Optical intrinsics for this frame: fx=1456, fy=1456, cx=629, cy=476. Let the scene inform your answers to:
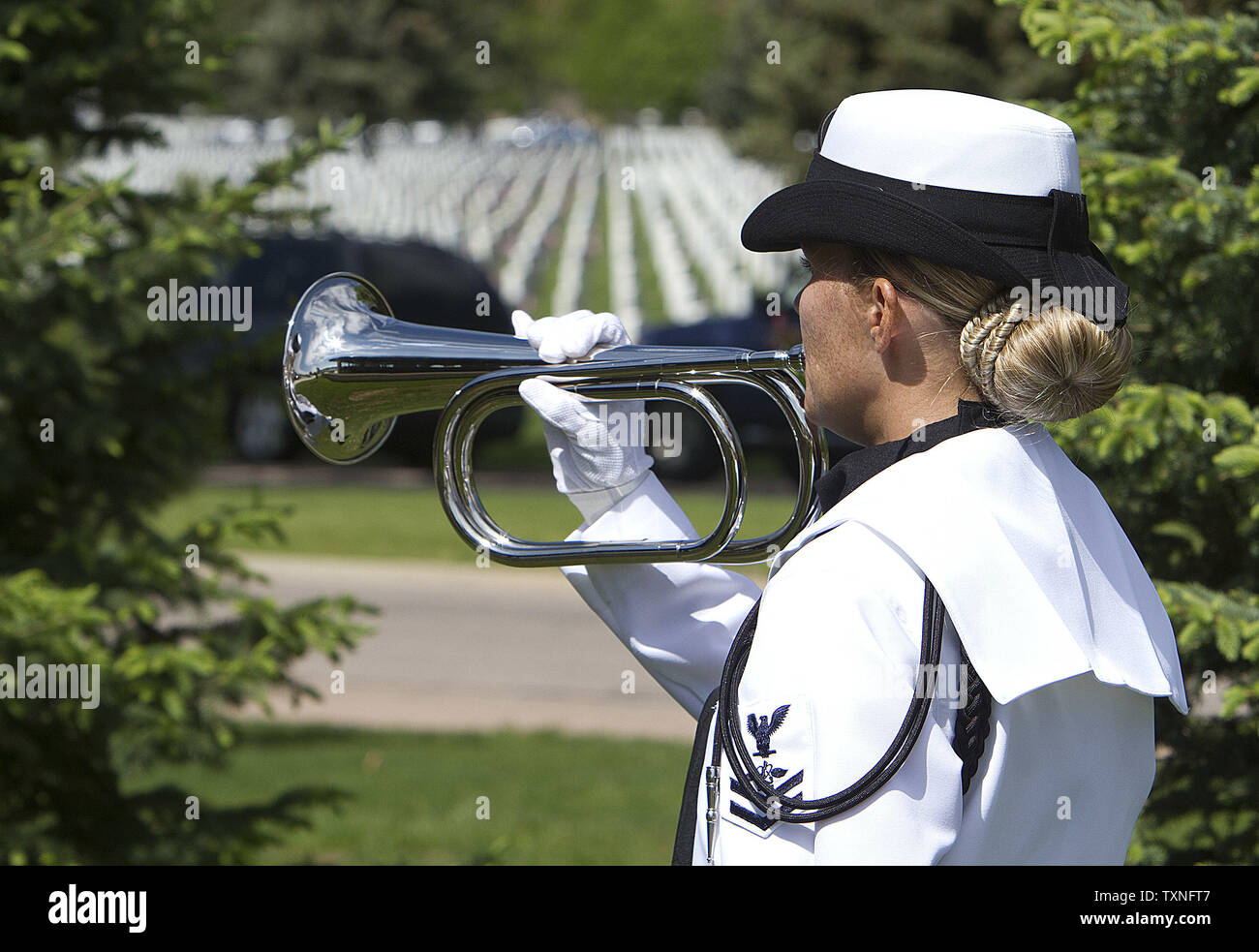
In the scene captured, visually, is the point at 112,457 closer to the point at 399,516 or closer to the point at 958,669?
the point at 958,669

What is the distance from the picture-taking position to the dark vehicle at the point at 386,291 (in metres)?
13.3

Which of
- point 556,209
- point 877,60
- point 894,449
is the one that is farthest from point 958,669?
point 556,209

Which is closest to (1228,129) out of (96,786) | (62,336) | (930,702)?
(930,702)

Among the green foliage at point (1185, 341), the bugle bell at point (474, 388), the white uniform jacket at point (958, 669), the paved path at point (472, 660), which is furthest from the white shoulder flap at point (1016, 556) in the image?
the paved path at point (472, 660)

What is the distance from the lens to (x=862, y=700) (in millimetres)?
1397

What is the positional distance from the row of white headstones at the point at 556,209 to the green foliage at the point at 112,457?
11.7m

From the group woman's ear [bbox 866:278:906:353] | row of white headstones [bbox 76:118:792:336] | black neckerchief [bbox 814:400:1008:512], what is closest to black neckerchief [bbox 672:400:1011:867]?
black neckerchief [bbox 814:400:1008:512]

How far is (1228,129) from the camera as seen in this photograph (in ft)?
10.8

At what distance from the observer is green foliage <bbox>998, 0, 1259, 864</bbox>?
302 cm

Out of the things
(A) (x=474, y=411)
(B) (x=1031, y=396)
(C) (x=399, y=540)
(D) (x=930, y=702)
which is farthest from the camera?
(C) (x=399, y=540)

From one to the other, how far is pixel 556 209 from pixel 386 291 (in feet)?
53.4

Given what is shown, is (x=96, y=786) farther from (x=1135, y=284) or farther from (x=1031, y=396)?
(x=1031, y=396)

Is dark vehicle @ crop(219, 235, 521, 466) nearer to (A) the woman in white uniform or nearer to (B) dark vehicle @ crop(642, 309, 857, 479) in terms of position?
(B) dark vehicle @ crop(642, 309, 857, 479)

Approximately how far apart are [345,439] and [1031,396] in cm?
135
